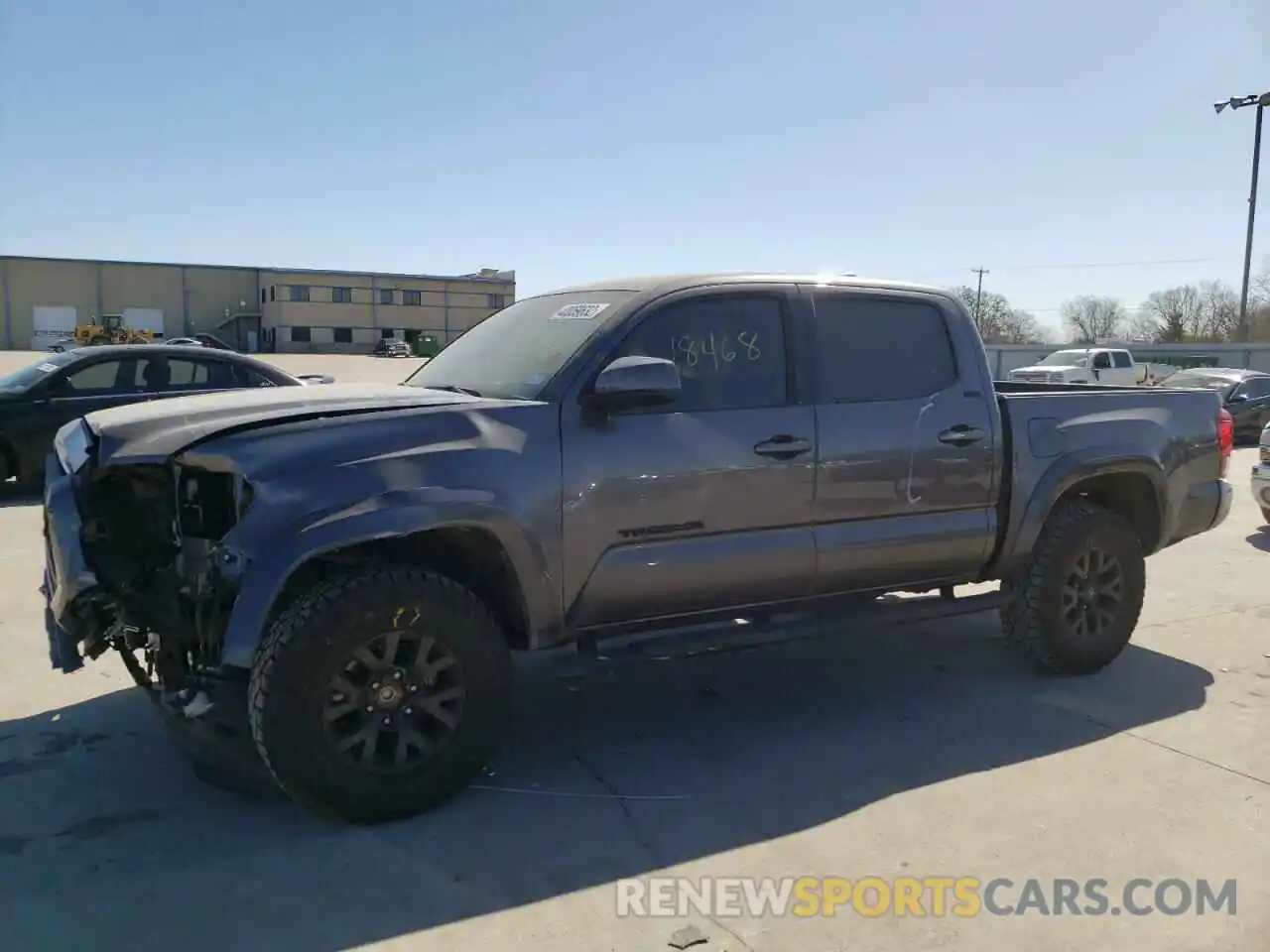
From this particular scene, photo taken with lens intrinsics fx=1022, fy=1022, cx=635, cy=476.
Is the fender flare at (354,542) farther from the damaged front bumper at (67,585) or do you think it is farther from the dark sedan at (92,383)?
the dark sedan at (92,383)

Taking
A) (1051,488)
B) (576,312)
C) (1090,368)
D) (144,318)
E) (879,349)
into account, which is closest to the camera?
(576,312)

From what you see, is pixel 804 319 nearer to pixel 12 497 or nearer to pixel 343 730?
pixel 343 730

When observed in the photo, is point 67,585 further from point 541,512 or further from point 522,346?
point 522,346

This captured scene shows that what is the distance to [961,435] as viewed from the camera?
15.8 feet

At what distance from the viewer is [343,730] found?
349 centimetres

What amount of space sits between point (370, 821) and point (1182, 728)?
11.7 ft

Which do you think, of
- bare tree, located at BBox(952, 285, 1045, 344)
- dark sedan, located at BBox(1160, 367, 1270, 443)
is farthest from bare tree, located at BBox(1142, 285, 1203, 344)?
dark sedan, located at BBox(1160, 367, 1270, 443)

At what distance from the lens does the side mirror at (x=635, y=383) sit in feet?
12.5

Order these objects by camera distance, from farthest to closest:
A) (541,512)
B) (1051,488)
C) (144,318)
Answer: (144,318) < (1051,488) < (541,512)

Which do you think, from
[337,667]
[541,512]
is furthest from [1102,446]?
[337,667]

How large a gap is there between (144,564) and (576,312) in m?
2.00

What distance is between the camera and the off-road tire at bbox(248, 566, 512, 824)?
10.9 feet

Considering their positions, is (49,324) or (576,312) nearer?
(576,312)

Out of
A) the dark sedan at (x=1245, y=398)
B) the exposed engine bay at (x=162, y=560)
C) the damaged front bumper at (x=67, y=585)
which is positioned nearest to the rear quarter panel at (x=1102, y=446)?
the exposed engine bay at (x=162, y=560)
